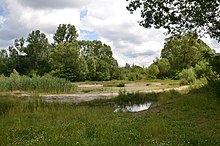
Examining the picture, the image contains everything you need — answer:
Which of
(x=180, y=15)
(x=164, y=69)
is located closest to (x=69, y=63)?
(x=164, y=69)

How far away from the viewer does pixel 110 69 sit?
81438 millimetres

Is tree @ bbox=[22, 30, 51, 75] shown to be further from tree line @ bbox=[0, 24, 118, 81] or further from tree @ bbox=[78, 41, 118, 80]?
tree @ bbox=[78, 41, 118, 80]

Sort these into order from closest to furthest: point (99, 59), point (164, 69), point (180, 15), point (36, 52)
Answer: point (180, 15), point (164, 69), point (99, 59), point (36, 52)

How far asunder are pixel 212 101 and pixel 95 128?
8.64 m

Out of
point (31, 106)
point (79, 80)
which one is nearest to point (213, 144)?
point (31, 106)

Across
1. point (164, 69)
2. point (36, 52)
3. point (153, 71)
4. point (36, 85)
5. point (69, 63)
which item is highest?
point (36, 52)

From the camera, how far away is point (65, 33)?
303 ft

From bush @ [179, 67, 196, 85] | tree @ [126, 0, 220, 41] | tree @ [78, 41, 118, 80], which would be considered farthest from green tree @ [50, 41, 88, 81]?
tree @ [126, 0, 220, 41]

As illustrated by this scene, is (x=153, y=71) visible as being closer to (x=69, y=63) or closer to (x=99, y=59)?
(x=99, y=59)

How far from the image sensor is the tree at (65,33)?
91.8 meters

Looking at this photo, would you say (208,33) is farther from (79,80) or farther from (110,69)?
(110,69)

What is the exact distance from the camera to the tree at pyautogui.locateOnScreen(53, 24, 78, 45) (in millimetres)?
91812

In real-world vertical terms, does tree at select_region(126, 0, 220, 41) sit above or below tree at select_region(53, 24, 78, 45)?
below

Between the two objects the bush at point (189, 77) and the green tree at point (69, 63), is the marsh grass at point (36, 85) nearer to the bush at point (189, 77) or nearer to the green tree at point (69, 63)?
the bush at point (189, 77)
